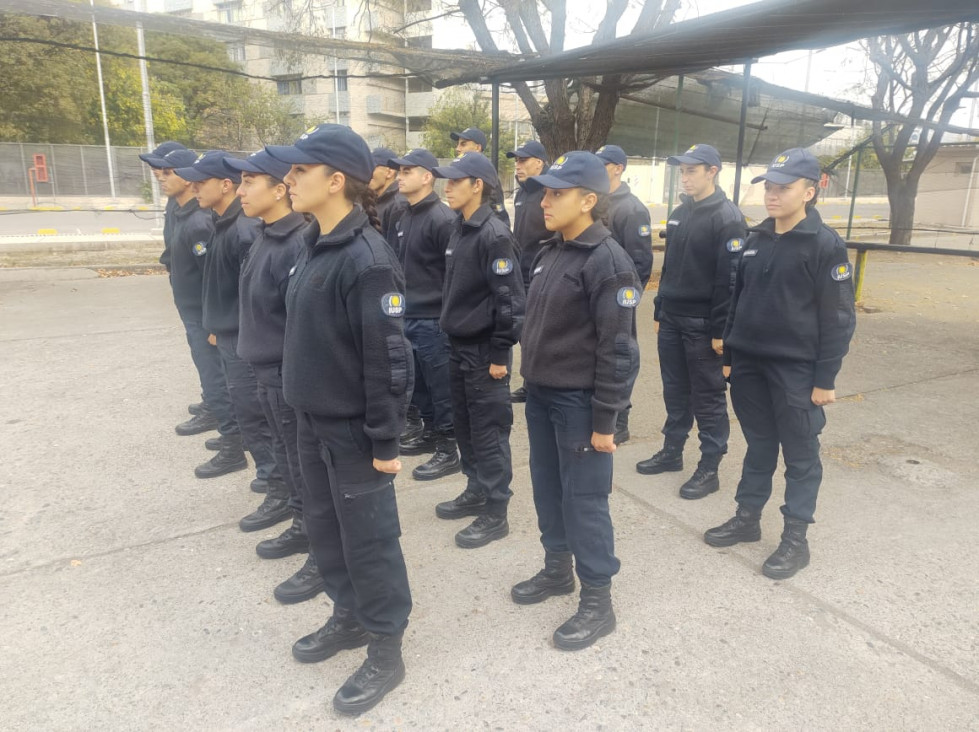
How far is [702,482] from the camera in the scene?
4238mm

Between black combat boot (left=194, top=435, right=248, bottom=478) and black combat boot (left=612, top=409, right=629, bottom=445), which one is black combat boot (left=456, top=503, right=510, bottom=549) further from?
black combat boot (left=194, top=435, right=248, bottom=478)

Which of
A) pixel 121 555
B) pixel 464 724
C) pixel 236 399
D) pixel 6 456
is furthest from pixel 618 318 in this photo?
pixel 6 456

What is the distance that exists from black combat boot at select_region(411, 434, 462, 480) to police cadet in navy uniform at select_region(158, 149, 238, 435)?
1230mm

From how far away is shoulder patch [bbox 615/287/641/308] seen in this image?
2.72 m

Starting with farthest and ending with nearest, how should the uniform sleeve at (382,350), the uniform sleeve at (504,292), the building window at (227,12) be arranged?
1. the building window at (227,12)
2. the uniform sleeve at (504,292)
3. the uniform sleeve at (382,350)

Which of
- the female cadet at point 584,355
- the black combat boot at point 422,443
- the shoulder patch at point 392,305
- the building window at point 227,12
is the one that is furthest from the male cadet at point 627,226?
the building window at point 227,12

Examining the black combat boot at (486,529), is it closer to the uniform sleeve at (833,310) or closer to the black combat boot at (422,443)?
the black combat boot at (422,443)

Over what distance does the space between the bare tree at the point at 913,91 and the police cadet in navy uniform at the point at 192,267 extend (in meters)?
13.4

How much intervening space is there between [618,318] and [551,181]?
1.93 feet

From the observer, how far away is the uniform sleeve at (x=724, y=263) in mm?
4074

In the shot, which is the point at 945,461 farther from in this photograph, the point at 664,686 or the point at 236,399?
the point at 236,399

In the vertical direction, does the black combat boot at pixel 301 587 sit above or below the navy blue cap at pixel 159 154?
below

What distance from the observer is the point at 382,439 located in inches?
95.6

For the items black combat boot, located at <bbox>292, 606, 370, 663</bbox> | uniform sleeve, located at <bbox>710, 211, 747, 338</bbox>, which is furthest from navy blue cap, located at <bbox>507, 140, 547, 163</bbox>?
black combat boot, located at <bbox>292, 606, 370, 663</bbox>
